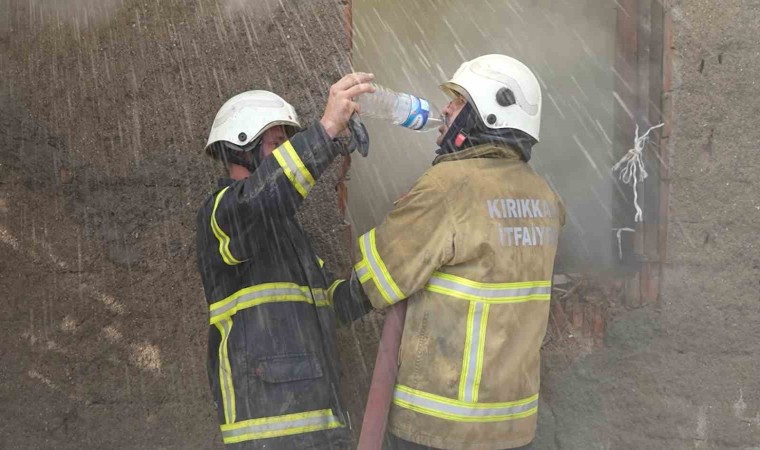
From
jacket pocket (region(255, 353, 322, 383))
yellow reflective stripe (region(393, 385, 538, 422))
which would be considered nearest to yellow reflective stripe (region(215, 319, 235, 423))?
jacket pocket (region(255, 353, 322, 383))

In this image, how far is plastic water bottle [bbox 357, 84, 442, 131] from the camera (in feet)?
9.78

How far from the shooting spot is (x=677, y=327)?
3.58 m

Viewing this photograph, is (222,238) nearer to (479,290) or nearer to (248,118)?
(248,118)

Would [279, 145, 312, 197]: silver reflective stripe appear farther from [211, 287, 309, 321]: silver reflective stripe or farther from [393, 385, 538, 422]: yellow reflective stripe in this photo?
[393, 385, 538, 422]: yellow reflective stripe

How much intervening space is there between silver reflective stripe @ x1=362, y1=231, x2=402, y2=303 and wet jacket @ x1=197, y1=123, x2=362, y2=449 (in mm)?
236

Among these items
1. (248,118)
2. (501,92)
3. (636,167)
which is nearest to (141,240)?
(248,118)

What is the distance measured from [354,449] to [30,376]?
1.63 meters

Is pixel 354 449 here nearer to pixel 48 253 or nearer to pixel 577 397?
pixel 577 397

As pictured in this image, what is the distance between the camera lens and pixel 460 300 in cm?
262

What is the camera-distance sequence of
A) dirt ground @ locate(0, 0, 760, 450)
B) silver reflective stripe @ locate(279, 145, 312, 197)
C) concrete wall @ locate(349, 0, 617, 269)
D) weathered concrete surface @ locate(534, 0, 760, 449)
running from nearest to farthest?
1. silver reflective stripe @ locate(279, 145, 312, 197)
2. weathered concrete surface @ locate(534, 0, 760, 449)
3. dirt ground @ locate(0, 0, 760, 450)
4. concrete wall @ locate(349, 0, 617, 269)

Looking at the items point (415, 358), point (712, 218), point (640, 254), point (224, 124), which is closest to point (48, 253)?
point (224, 124)

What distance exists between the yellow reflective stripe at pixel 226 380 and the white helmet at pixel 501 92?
4.08 ft

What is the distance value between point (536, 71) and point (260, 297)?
2283 millimetres

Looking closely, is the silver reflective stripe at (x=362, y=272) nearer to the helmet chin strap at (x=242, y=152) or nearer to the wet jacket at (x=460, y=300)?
the wet jacket at (x=460, y=300)
